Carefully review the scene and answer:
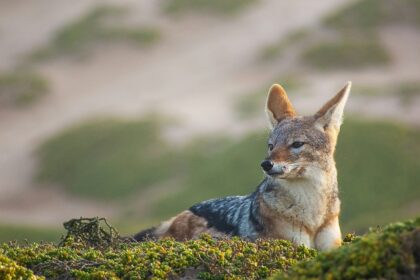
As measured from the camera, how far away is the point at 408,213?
35.8m

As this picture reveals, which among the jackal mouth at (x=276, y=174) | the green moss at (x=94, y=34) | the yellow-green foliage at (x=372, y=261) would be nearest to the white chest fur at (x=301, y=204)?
the jackal mouth at (x=276, y=174)

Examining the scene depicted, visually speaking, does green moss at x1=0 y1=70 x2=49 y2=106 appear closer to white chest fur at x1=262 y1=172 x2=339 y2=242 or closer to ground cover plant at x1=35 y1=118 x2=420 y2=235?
ground cover plant at x1=35 y1=118 x2=420 y2=235

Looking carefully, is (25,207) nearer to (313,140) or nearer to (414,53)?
(414,53)

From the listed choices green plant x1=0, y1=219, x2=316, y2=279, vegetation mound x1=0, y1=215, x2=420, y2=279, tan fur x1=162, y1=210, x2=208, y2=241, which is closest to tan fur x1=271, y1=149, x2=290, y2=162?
tan fur x1=162, y1=210, x2=208, y2=241

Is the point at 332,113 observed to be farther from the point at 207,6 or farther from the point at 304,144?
the point at 207,6

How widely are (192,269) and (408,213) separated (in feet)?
89.7

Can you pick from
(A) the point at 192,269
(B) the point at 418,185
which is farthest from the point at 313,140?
(B) the point at 418,185

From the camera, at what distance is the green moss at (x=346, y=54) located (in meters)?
52.9

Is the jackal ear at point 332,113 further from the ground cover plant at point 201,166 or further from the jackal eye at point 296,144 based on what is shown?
the ground cover plant at point 201,166

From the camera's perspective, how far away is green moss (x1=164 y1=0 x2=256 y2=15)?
6391cm

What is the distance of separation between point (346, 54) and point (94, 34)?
16961 millimetres

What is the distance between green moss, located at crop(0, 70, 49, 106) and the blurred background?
0.09 metres

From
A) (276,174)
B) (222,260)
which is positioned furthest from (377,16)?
(222,260)

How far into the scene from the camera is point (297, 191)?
12.4m
